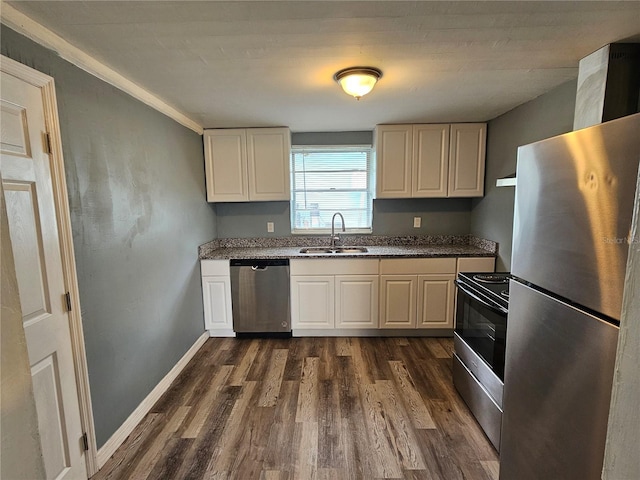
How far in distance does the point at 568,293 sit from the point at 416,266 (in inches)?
85.1

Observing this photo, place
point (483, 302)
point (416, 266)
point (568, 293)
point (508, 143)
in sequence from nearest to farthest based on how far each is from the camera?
1. point (568, 293)
2. point (483, 302)
3. point (508, 143)
4. point (416, 266)

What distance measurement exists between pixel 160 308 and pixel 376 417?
70.3 inches

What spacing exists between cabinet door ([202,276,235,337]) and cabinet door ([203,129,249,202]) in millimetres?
909

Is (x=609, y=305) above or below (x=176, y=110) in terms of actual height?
below

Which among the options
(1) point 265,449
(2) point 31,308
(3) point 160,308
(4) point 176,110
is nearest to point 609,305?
(1) point 265,449

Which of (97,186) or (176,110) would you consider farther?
(176,110)

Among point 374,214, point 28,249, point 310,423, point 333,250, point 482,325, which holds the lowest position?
point 310,423

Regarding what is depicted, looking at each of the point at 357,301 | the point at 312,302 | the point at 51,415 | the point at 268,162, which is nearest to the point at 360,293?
the point at 357,301

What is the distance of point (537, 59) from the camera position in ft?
5.73

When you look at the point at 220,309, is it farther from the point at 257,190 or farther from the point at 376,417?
the point at 376,417

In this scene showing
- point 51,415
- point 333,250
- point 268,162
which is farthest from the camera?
point 333,250

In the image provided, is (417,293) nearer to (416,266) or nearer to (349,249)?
(416,266)

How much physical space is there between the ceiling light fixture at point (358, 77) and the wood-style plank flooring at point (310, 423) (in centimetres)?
216

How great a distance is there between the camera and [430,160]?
326cm
